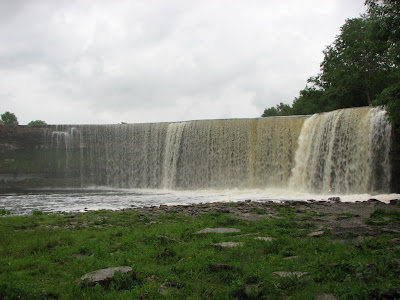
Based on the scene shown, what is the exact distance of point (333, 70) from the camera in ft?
129

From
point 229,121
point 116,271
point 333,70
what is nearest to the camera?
point 116,271

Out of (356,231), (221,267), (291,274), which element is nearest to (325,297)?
(291,274)

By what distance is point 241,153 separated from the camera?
1231 inches

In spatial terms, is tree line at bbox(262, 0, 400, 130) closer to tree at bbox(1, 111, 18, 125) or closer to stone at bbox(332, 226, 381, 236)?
stone at bbox(332, 226, 381, 236)

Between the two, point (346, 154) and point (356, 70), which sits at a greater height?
point (356, 70)

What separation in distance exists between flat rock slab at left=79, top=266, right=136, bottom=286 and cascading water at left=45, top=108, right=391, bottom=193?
18.8 metres

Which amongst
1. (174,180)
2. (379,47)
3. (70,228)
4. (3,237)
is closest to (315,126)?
(379,47)

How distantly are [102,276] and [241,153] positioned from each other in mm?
26427

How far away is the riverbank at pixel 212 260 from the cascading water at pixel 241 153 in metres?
12.9

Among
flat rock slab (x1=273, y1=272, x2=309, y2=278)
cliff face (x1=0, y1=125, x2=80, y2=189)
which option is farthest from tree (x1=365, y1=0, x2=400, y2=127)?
cliff face (x1=0, y1=125, x2=80, y2=189)

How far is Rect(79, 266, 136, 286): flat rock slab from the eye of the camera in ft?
16.9

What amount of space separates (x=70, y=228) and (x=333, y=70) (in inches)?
1380

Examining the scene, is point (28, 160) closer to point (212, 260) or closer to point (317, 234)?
point (317, 234)

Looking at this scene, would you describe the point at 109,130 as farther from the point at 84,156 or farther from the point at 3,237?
the point at 3,237
